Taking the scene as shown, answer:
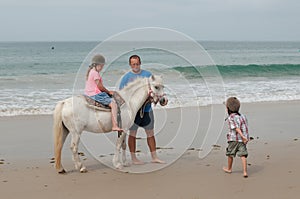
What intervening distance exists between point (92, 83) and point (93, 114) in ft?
1.58

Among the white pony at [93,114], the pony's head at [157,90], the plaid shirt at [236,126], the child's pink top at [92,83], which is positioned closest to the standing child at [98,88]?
the child's pink top at [92,83]

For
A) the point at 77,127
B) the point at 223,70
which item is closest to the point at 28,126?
the point at 77,127

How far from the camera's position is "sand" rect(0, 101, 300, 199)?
5395 millimetres

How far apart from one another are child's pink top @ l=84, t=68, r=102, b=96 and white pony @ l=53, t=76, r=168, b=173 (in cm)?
14

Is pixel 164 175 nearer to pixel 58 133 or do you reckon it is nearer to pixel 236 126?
pixel 236 126

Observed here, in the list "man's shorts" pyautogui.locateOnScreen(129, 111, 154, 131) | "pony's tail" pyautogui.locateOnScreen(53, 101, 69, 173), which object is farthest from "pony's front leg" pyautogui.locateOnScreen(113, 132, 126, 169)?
"pony's tail" pyautogui.locateOnScreen(53, 101, 69, 173)

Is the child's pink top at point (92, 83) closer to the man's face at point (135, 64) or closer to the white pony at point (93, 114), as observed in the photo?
the white pony at point (93, 114)

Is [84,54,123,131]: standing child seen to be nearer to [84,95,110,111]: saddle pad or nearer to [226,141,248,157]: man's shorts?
[84,95,110,111]: saddle pad

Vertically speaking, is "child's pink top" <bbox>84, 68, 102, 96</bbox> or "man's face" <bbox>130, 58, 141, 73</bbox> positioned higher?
"man's face" <bbox>130, 58, 141, 73</bbox>

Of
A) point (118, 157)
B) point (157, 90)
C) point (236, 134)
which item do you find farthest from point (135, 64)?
point (236, 134)

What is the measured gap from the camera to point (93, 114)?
644cm

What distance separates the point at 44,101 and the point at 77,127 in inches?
348

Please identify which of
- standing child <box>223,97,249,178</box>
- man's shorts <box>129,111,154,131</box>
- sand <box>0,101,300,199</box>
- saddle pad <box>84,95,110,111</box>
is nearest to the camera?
sand <box>0,101,300,199</box>

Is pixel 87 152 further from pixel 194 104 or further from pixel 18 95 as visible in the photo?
pixel 18 95
